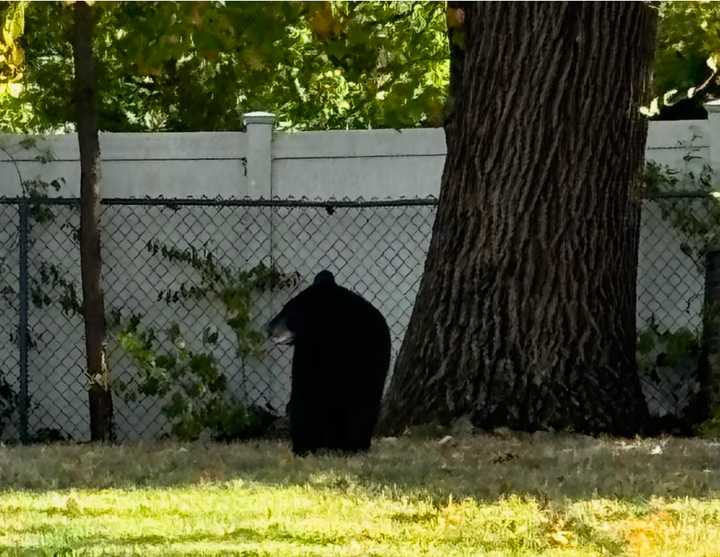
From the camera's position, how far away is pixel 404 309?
32.7ft

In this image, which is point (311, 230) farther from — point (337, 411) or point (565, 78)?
point (337, 411)

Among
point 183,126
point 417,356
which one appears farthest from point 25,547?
point 183,126

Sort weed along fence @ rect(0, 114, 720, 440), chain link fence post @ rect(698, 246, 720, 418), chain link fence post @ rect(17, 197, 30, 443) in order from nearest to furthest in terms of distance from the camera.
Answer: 1. chain link fence post @ rect(698, 246, 720, 418)
2. chain link fence post @ rect(17, 197, 30, 443)
3. weed along fence @ rect(0, 114, 720, 440)

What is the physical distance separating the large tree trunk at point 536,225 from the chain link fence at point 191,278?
1365mm

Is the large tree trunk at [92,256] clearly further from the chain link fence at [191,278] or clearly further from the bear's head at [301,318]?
the bear's head at [301,318]

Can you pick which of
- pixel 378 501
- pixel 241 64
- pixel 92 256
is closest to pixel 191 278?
pixel 92 256

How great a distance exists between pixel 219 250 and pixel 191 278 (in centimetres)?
27

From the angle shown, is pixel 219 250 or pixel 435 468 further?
pixel 219 250

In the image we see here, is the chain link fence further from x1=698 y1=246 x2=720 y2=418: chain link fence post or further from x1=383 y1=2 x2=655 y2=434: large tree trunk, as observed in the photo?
x1=383 y1=2 x2=655 y2=434: large tree trunk

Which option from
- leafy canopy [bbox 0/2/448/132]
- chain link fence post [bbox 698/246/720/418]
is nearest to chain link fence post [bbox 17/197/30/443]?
leafy canopy [bbox 0/2/448/132]

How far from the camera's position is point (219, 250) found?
10023 mm

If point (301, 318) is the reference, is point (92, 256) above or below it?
above

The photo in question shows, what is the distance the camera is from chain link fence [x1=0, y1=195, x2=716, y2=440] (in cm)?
984

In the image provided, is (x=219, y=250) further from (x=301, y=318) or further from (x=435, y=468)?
(x=435, y=468)
